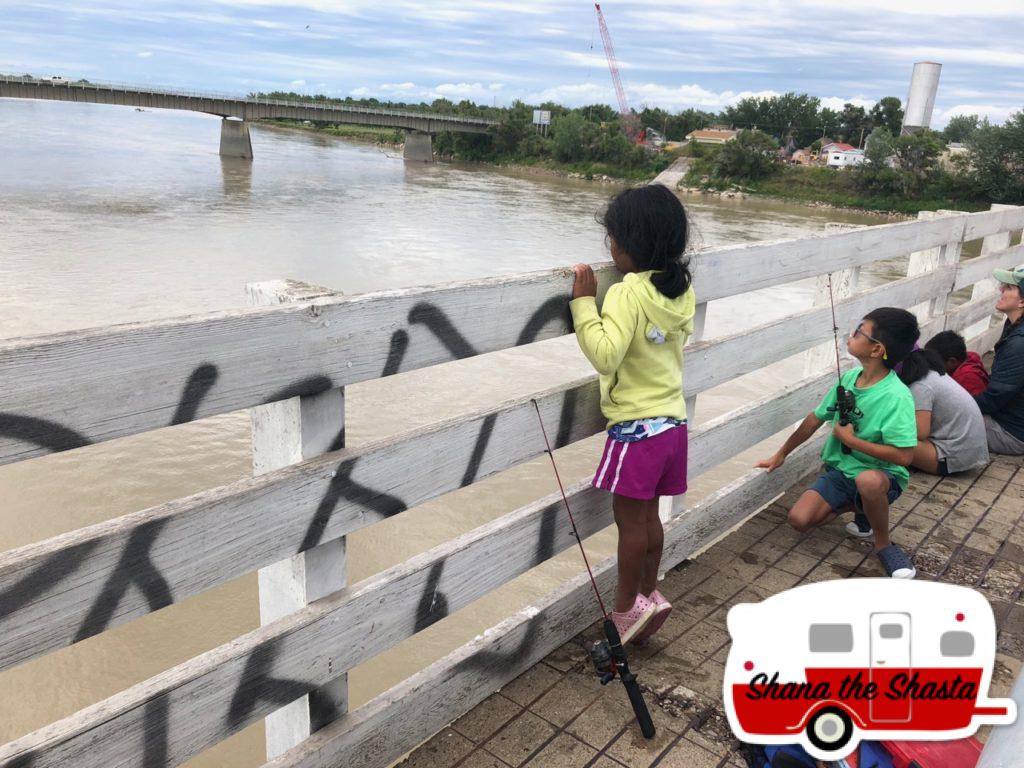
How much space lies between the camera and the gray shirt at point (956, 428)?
4273 millimetres

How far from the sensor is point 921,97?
73.9 m

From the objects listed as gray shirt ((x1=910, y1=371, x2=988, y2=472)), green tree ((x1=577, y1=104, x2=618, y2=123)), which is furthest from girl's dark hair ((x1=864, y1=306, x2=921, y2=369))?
green tree ((x1=577, y1=104, x2=618, y2=123))

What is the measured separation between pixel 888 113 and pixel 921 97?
22492 millimetres

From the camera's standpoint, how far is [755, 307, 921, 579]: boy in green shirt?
11.0 ft

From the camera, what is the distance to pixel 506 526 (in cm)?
242

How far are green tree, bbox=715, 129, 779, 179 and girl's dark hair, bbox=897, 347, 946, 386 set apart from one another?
56847 millimetres

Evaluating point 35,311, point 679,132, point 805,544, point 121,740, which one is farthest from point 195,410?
point 679,132

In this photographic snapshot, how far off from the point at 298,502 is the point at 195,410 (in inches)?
12.3

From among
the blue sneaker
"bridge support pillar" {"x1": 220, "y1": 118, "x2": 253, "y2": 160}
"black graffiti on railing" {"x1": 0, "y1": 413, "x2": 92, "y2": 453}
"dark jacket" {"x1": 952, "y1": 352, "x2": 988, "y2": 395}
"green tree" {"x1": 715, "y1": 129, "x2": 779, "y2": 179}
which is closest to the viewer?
"black graffiti on railing" {"x1": 0, "y1": 413, "x2": 92, "y2": 453}

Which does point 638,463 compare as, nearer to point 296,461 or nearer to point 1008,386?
point 296,461

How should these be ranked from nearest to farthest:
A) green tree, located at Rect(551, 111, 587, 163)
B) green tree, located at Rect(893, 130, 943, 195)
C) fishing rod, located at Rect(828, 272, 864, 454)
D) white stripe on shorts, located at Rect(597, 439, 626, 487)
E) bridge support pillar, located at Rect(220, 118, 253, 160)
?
white stripe on shorts, located at Rect(597, 439, 626, 487) → fishing rod, located at Rect(828, 272, 864, 454) → green tree, located at Rect(893, 130, 943, 195) → bridge support pillar, located at Rect(220, 118, 253, 160) → green tree, located at Rect(551, 111, 587, 163)

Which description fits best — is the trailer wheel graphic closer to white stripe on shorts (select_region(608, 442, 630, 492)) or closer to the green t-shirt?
white stripe on shorts (select_region(608, 442, 630, 492))

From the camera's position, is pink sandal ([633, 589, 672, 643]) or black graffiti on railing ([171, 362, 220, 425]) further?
pink sandal ([633, 589, 672, 643])

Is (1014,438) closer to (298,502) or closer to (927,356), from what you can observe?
(927,356)
